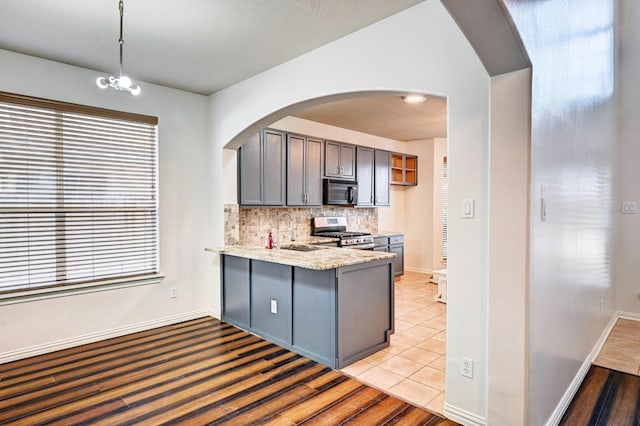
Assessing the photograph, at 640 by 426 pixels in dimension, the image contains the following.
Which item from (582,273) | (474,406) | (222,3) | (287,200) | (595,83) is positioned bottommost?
(474,406)

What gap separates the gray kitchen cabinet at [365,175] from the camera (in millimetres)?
5973

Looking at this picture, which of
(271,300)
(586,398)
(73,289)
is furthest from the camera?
(271,300)

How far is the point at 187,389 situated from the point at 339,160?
3.84 meters

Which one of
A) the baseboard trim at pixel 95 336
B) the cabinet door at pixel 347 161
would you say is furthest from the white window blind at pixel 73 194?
the cabinet door at pixel 347 161

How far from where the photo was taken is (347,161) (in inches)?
225

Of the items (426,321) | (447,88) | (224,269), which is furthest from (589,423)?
(224,269)

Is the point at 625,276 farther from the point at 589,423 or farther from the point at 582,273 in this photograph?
the point at 589,423

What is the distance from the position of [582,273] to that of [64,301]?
177 inches

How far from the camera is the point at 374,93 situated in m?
2.66

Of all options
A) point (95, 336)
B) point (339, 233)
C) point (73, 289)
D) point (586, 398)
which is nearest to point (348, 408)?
point (586, 398)

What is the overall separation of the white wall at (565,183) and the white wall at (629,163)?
108 cm

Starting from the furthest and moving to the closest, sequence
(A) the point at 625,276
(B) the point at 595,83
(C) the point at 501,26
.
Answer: (A) the point at 625,276 → (B) the point at 595,83 → (C) the point at 501,26

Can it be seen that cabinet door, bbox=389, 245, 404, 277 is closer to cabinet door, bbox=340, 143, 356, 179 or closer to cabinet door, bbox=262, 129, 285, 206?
cabinet door, bbox=340, 143, 356, 179

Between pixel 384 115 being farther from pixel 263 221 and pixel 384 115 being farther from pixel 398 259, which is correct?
pixel 398 259
